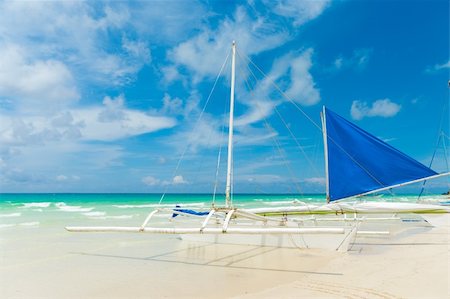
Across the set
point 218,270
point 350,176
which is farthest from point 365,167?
point 218,270

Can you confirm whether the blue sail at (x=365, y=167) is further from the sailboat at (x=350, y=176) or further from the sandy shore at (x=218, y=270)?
the sandy shore at (x=218, y=270)

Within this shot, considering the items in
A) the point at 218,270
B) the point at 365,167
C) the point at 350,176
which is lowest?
the point at 218,270

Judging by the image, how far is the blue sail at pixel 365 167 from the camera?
11.9m

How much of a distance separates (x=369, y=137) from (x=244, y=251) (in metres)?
5.73

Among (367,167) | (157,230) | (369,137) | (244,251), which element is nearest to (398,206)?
(367,167)

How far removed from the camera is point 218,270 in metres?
8.08

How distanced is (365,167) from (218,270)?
6.47m

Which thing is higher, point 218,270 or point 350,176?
point 350,176

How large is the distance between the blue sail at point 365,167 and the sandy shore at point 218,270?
1.90m

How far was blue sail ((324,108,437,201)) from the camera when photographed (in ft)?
38.9

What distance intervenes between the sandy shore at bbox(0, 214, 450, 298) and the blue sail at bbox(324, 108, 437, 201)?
1.90 metres

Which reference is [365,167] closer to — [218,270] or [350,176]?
[350,176]

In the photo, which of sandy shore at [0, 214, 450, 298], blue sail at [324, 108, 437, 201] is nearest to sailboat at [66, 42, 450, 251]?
blue sail at [324, 108, 437, 201]

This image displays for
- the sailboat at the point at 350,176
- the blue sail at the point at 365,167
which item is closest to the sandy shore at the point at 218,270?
the sailboat at the point at 350,176
